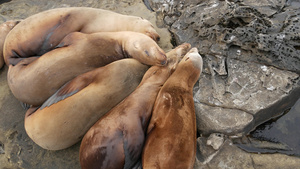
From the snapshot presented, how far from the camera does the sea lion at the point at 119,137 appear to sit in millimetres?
2537

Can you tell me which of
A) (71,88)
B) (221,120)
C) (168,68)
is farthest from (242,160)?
(71,88)

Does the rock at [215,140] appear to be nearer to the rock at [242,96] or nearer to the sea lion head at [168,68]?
the rock at [242,96]

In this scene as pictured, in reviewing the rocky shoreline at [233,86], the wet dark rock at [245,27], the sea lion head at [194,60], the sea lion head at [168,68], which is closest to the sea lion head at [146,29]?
the rocky shoreline at [233,86]

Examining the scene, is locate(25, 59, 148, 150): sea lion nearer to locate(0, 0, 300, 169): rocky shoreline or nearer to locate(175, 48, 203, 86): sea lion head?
locate(0, 0, 300, 169): rocky shoreline

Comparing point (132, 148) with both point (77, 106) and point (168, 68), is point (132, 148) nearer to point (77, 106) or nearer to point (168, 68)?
point (77, 106)

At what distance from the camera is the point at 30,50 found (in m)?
3.82

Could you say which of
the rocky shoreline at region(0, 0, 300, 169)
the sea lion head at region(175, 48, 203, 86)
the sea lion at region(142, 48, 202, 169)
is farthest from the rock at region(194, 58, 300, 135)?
the sea lion at region(142, 48, 202, 169)

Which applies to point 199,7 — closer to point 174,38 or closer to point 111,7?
point 174,38

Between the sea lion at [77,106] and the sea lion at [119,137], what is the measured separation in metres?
0.25

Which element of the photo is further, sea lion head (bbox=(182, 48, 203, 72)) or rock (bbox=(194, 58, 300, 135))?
sea lion head (bbox=(182, 48, 203, 72))

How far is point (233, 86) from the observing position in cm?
324

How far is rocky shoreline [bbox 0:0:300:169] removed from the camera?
2943 mm

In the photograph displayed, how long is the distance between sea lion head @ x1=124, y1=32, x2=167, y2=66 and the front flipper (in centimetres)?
69

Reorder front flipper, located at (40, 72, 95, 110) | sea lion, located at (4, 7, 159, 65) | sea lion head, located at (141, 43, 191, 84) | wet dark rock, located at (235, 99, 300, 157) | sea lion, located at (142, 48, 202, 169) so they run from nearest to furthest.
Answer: sea lion, located at (142, 48, 202, 169)
wet dark rock, located at (235, 99, 300, 157)
front flipper, located at (40, 72, 95, 110)
sea lion head, located at (141, 43, 191, 84)
sea lion, located at (4, 7, 159, 65)
